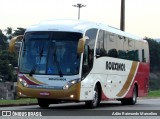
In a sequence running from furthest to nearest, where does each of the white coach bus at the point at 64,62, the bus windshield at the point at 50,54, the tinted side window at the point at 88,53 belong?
the tinted side window at the point at 88,53
the bus windshield at the point at 50,54
the white coach bus at the point at 64,62

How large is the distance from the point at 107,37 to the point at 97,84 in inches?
89.1

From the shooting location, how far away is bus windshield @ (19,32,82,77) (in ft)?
65.8

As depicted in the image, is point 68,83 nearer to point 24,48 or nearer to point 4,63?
point 24,48

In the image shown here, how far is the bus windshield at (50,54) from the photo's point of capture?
20.1m

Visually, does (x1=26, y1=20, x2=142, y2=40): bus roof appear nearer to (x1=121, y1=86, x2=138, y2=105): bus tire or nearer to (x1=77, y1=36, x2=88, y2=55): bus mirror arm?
(x1=77, y1=36, x2=88, y2=55): bus mirror arm

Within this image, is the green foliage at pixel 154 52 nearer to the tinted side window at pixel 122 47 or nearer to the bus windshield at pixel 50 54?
the tinted side window at pixel 122 47

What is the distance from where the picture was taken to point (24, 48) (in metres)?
20.7

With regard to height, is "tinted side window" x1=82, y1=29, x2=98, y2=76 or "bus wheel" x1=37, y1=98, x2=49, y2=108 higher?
"tinted side window" x1=82, y1=29, x2=98, y2=76

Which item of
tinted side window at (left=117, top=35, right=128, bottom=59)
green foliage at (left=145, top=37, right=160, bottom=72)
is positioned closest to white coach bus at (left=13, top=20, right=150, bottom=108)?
tinted side window at (left=117, top=35, right=128, bottom=59)

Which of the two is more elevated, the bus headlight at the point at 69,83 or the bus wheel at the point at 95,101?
the bus headlight at the point at 69,83

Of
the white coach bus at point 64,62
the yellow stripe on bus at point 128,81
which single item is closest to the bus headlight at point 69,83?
the white coach bus at point 64,62

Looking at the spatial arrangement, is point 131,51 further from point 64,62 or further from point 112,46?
point 64,62

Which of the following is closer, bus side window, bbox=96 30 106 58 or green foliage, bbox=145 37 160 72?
bus side window, bbox=96 30 106 58

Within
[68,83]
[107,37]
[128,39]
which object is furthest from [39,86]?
[128,39]
